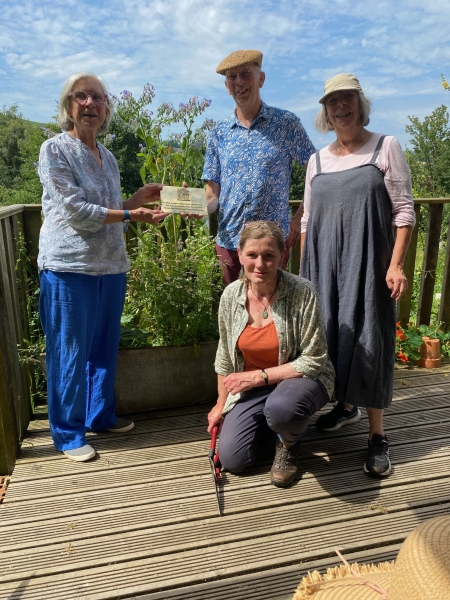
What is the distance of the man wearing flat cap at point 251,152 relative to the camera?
2596mm

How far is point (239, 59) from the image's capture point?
99.6 inches

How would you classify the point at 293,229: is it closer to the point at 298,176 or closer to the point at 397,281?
the point at 397,281

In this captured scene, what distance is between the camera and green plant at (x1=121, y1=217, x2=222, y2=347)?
295 cm

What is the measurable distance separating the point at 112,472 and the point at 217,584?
885mm

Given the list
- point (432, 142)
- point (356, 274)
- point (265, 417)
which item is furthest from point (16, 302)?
point (432, 142)

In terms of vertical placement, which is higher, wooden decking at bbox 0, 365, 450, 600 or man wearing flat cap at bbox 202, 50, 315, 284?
man wearing flat cap at bbox 202, 50, 315, 284

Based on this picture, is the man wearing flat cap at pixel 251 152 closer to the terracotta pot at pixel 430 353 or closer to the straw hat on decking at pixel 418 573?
the terracotta pot at pixel 430 353

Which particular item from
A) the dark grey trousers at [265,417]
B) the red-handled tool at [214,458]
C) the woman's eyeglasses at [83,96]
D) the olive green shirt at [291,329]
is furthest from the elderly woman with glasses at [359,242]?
the woman's eyeglasses at [83,96]

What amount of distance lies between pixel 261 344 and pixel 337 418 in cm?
78

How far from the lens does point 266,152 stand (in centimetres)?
264

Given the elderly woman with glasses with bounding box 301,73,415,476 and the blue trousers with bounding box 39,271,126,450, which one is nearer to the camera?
the elderly woman with glasses with bounding box 301,73,415,476

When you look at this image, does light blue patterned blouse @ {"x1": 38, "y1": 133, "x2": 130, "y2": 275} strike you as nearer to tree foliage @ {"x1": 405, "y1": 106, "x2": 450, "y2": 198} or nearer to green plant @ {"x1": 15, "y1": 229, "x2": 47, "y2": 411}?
green plant @ {"x1": 15, "y1": 229, "x2": 47, "y2": 411}

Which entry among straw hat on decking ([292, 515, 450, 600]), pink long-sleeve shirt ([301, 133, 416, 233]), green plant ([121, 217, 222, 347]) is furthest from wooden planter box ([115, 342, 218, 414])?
straw hat on decking ([292, 515, 450, 600])

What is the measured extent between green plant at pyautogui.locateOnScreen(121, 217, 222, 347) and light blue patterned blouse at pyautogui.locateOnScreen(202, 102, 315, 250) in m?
0.30
